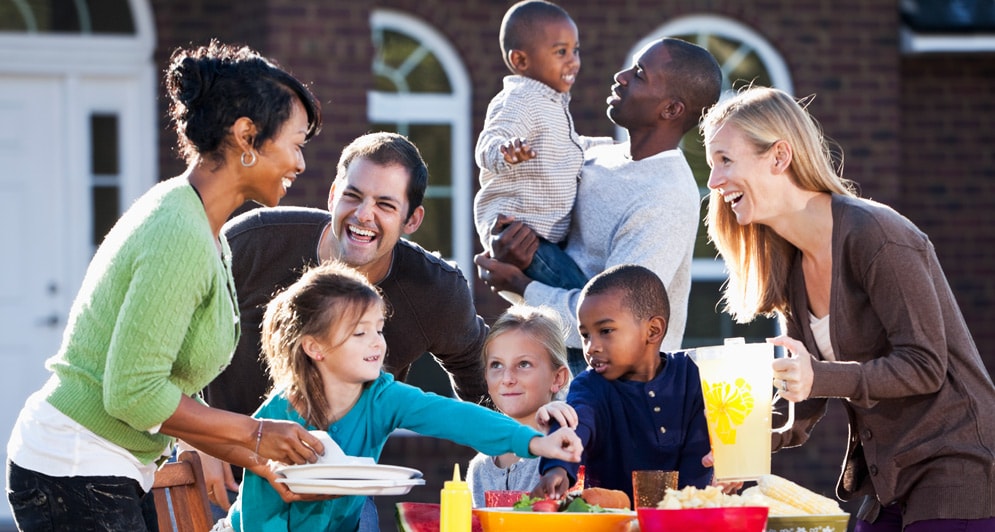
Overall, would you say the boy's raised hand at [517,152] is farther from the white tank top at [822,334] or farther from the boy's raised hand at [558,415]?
the boy's raised hand at [558,415]

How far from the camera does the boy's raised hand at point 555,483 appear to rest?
3090 millimetres

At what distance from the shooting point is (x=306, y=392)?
337cm

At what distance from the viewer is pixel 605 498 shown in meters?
3.10

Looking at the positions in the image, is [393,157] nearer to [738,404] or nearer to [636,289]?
[636,289]

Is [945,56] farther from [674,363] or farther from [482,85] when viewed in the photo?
[674,363]

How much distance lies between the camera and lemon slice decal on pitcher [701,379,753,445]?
119 inches

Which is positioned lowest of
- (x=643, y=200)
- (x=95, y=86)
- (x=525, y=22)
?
(x=643, y=200)

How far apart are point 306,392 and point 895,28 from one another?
22.6 feet

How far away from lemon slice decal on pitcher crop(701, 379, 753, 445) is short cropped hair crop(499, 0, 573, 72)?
199 centimetres

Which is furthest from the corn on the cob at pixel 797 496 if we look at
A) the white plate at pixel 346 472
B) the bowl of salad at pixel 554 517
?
the white plate at pixel 346 472

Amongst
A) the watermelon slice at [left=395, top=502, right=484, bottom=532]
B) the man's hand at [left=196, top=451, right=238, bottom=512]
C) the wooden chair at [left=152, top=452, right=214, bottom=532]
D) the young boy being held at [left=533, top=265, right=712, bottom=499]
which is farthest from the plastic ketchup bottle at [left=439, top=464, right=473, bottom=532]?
the man's hand at [left=196, top=451, right=238, bottom=512]

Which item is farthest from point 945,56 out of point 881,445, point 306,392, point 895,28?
point 306,392

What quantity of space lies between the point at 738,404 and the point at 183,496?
4.92ft

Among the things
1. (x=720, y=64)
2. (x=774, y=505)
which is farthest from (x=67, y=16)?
(x=774, y=505)
